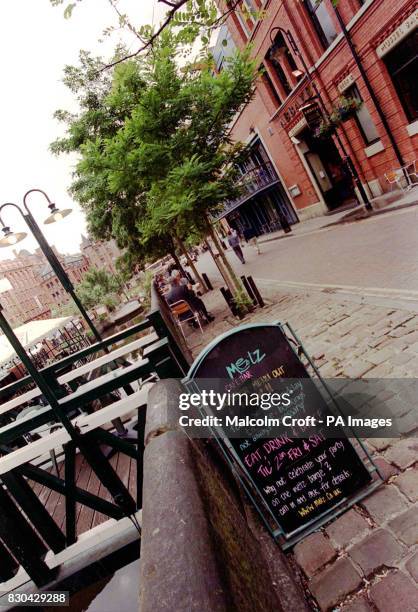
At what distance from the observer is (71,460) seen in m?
2.64

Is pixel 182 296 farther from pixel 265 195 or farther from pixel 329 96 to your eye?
pixel 265 195

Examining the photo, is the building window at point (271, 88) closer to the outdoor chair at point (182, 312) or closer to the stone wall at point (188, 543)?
the outdoor chair at point (182, 312)

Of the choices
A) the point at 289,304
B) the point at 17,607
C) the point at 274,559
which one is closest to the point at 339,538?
the point at 274,559

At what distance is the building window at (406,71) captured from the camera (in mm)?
11219

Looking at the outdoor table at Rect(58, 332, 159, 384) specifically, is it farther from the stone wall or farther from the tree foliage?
the tree foliage

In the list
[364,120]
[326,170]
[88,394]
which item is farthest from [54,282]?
[88,394]

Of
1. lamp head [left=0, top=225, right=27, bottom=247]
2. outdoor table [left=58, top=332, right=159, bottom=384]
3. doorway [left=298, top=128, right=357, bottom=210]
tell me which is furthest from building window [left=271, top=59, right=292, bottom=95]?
outdoor table [left=58, top=332, right=159, bottom=384]

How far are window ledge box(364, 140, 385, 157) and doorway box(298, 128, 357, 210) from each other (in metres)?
4.41

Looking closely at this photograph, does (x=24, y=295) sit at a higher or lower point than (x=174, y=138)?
higher

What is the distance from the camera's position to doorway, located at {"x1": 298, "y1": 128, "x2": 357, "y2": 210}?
19.3m

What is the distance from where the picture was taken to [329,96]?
1544cm

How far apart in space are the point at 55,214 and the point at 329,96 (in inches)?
516

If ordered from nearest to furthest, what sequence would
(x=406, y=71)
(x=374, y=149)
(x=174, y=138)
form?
(x=174, y=138) → (x=406, y=71) → (x=374, y=149)

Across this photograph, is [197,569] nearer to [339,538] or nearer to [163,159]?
[339,538]
